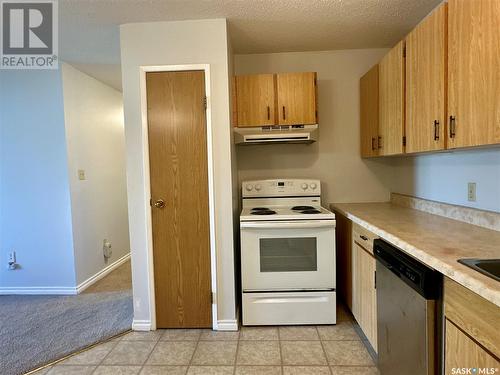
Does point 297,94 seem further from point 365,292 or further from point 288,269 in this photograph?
point 365,292

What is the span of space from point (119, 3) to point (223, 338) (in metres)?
2.48

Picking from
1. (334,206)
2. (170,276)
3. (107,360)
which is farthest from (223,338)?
(334,206)

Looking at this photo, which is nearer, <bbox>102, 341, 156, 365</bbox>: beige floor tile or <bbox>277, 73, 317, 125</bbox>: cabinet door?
<bbox>102, 341, 156, 365</bbox>: beige floor tile

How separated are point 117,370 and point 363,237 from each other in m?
1.83

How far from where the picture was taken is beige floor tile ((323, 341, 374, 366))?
1.86m

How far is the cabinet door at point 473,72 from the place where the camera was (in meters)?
1.18

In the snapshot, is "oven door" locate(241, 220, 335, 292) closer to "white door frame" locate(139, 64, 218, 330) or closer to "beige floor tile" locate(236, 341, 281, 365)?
"white door frame" locate(139, 64, 218, 330)

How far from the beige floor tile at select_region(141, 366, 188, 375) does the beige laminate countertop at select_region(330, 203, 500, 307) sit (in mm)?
1485

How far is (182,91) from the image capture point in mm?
2223

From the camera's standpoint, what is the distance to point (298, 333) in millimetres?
2203

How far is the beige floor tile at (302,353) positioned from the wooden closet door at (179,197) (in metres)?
0.66

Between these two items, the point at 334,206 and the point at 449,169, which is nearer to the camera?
the point at 449,169

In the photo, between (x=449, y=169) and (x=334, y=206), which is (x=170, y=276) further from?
(x=449, y=169)

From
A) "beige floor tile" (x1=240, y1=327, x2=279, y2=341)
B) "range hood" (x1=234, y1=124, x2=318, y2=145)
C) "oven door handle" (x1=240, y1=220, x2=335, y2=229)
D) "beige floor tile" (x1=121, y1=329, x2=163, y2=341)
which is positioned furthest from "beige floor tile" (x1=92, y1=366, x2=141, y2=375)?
"range hood" (x1=234, y1=124, x2=318, y2=145)
